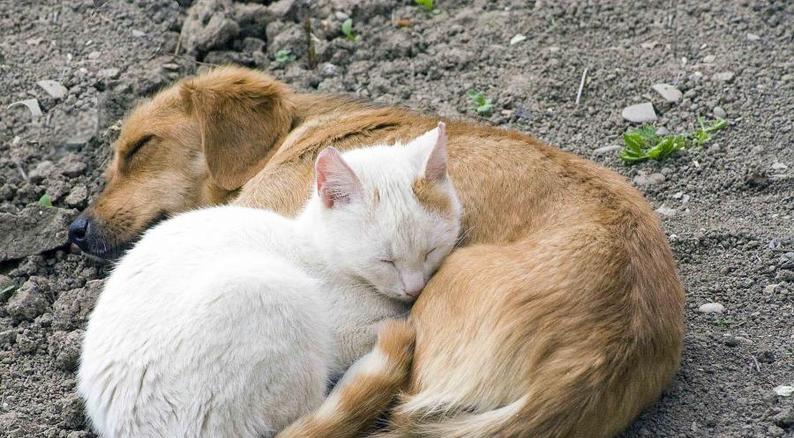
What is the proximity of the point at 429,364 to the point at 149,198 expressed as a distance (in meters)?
2.31

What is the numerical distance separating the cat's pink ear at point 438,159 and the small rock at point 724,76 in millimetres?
2791

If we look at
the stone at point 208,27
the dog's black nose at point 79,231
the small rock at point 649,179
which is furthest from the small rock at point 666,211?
the stone at point 208,27

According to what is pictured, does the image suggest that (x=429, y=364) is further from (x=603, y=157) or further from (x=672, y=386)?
(x=603, y=157)

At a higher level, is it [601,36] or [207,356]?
[207,356]

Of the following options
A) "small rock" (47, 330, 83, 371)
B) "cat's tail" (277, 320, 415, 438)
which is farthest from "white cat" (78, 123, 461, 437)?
"small rock" (47, 330, 83, 371)

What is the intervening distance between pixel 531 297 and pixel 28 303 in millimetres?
2571

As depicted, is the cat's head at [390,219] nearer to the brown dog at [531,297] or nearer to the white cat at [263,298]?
the white cat at [263,298]

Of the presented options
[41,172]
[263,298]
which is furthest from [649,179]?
[41,172]

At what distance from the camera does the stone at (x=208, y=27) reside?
685 cm

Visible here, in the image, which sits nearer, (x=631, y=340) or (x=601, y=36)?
(x=631, y=340)

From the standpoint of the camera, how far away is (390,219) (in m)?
4.07

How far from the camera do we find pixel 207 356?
3703mm

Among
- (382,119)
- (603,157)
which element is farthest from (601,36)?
(382,119)

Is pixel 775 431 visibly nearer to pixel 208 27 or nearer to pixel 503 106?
pixel 503 106
